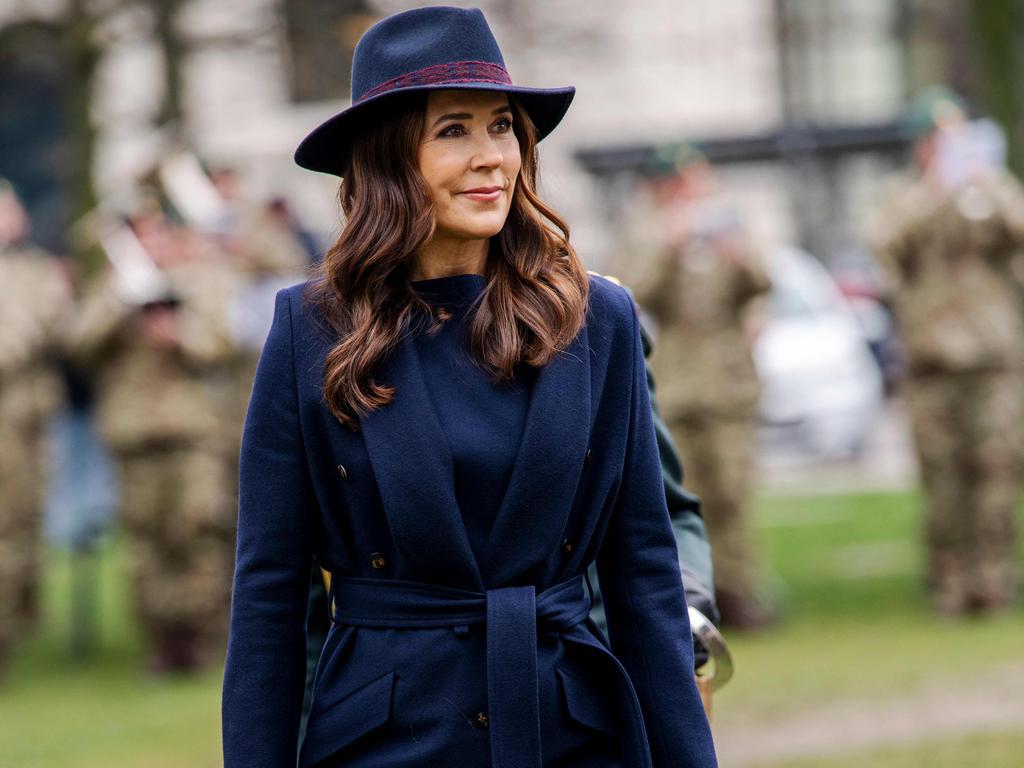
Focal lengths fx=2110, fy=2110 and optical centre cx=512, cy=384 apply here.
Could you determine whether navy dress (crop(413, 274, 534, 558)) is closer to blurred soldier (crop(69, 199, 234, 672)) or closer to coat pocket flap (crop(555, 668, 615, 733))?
coat pocket flap (crop(555, 668, 615, 733))

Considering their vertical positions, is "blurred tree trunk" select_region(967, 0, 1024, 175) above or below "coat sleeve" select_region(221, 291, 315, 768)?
above

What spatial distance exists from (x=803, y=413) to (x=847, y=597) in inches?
279

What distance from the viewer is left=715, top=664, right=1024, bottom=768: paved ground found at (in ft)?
24.6

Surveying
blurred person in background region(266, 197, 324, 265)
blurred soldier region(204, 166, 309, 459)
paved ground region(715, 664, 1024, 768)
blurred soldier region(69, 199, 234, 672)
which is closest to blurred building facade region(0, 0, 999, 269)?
blurred person in background region(266, 197, 324, 265)

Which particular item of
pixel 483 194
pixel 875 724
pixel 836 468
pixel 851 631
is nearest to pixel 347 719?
pixel 483 194

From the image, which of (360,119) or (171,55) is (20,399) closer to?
(360,119)

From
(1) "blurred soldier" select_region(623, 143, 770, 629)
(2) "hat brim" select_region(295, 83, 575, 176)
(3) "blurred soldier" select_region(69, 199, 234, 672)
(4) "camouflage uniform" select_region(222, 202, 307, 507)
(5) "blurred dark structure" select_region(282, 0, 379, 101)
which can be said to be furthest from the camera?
(5) "blurred dark structure" select_region(282, 0, 379, 101)

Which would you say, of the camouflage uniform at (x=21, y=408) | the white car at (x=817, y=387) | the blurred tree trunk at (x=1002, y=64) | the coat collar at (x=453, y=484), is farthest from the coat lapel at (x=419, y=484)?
the white car at (x=817, y=387)

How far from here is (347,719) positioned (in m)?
3.23

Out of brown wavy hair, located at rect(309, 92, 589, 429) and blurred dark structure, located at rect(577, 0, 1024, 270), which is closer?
brown wavy hair, located at rect(309, 92, 589, 429)

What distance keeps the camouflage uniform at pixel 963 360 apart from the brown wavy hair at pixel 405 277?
690 centimetres

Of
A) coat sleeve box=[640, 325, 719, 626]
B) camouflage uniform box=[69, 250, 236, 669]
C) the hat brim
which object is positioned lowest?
camouflage uniform box=[69, 250, 236, 669]

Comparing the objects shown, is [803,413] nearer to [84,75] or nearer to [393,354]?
[84,75]

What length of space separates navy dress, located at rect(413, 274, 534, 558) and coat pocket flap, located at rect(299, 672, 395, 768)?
0.26 meters
